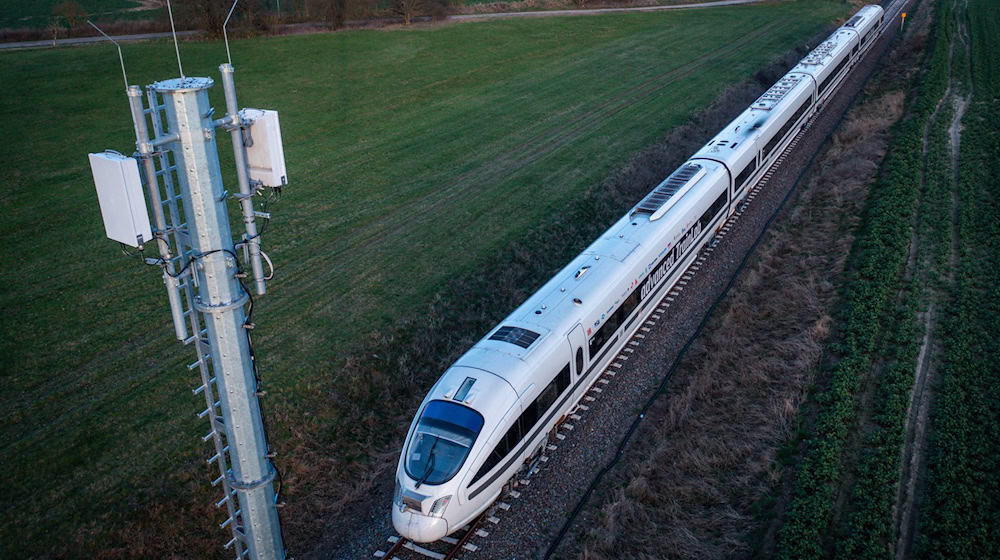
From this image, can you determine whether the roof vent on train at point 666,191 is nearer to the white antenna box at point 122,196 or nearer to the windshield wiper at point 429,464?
the windshield wiper at point 429,464

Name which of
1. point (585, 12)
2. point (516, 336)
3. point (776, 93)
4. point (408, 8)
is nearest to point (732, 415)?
point (516, 336)

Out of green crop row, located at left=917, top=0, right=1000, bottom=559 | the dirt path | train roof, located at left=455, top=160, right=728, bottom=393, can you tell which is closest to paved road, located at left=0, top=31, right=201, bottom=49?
train roof, located at left=455, top=160, right=728, bottom=393

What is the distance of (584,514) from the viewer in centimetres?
1449

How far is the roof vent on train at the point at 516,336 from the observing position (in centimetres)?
1525

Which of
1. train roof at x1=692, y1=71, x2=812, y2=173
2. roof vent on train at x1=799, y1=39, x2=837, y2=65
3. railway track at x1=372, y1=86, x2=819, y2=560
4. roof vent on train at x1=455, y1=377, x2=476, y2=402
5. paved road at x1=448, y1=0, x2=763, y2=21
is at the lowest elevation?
railway track at x1=372, y1=86, x2=819, y2=560

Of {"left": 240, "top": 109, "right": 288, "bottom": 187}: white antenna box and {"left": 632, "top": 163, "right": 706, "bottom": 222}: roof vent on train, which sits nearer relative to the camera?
{"left": 240, "top": 109, "right": 288, "bottom": 187}: white antenna box

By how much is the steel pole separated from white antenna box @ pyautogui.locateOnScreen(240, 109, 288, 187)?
52 centimetres

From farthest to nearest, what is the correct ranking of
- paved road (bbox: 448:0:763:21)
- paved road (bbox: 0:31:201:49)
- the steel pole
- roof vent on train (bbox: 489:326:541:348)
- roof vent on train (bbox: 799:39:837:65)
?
1. paved road (bbox: 448:0:763:21)
2. paved road (bbox: 0:31:201:49)
3. roof vent on train (bbox: 799:39:837:65)
4. roof vent on train (bbox: 489:326:541:348)
5. the steel pole

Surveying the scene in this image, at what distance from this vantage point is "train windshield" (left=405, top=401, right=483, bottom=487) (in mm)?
12961

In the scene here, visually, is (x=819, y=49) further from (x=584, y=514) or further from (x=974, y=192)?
(x=584, y=514)

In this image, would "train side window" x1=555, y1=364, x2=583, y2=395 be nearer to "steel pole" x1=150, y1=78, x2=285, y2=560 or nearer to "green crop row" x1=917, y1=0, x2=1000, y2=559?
"steel pole" x1=150, y1=78, x2=285, y2=560

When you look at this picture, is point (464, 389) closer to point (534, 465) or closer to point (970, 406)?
point (534, 465)

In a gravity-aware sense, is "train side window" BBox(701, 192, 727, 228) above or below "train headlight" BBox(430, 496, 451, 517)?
above

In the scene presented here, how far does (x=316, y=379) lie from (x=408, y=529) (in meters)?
6.98
